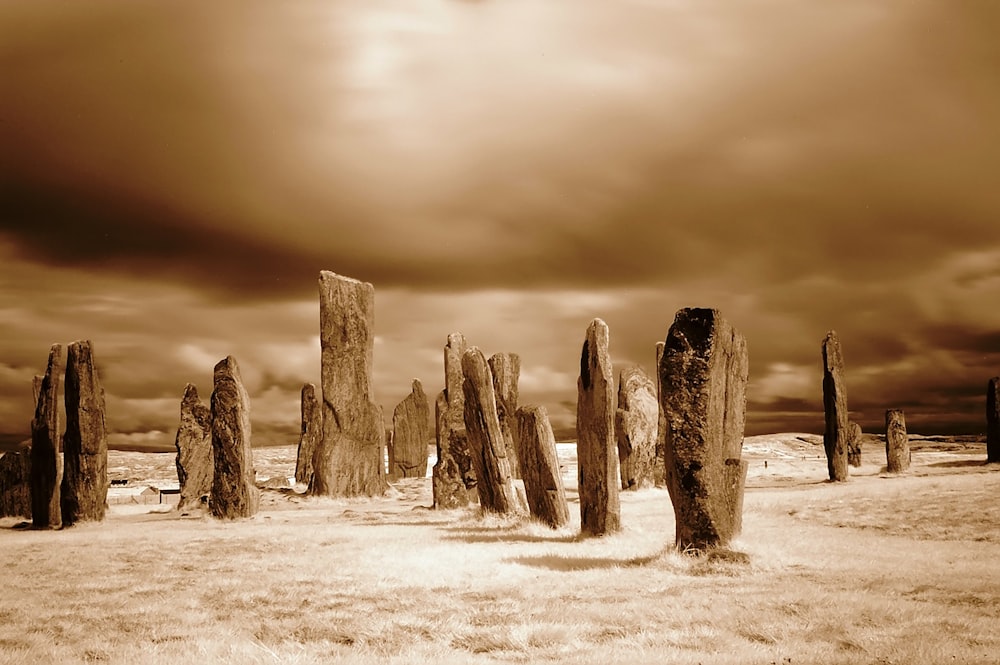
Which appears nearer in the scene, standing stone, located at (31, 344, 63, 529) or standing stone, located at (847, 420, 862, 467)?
standing stone, located at (31, 344, 63, 529)

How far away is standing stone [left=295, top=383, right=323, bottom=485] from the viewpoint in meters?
27.5

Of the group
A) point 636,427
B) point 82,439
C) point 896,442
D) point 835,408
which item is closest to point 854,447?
point 896,442

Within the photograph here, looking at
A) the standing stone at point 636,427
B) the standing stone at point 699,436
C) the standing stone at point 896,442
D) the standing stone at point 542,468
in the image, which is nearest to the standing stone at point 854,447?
the standing stone at point 896,442

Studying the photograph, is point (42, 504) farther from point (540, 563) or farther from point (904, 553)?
point (904, 553)

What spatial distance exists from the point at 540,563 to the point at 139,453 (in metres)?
53.9

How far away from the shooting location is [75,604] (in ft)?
25.2

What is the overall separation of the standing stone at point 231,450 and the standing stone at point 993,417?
76.2ft

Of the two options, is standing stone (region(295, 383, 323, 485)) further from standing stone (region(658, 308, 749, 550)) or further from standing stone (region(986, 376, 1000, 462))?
standing stone (region(986, 376, 1000, 462))

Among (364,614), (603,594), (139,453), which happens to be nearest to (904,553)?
(603,594)

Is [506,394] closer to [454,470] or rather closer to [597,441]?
[454,470]

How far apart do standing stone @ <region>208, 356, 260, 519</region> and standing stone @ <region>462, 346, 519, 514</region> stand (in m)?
4.39

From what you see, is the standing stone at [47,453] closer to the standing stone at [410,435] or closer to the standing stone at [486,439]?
the standing stone at [486,439]

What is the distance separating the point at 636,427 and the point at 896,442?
1139 centimetres

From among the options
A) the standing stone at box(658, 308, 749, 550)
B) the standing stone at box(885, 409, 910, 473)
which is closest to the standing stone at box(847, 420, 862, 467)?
the standing stone at box(885, 409, 910, 473)
